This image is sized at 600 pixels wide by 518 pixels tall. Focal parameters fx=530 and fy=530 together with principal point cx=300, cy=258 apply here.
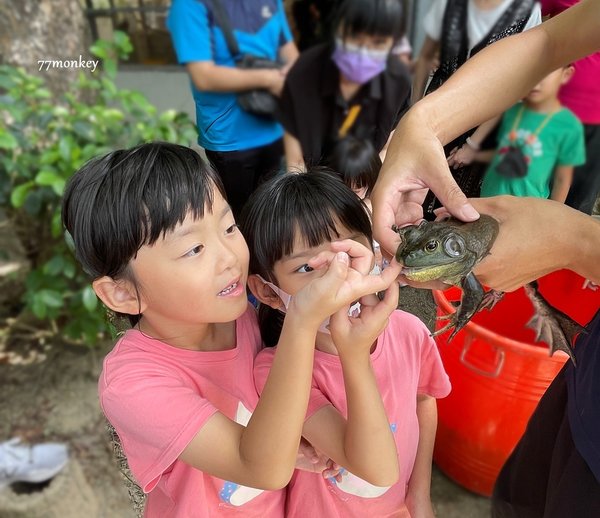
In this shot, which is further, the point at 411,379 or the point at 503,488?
the point at 503,488

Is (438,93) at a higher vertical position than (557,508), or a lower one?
higher

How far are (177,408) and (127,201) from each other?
38 cm

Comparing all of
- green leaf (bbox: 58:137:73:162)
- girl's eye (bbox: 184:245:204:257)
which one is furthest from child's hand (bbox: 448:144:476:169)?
green leaf (bbox: 58:137:73:162)

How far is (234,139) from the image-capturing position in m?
1.48

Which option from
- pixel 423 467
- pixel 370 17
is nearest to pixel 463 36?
pixel 370 17

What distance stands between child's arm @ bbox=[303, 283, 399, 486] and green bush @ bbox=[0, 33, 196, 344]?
54.6 inches

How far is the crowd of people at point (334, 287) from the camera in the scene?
35.3 inches

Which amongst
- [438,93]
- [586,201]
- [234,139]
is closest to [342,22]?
[234,139]

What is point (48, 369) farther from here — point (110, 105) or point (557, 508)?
point (557, 508)

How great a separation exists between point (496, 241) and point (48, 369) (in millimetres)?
2282

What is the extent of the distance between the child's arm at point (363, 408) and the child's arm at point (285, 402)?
0.06 meters

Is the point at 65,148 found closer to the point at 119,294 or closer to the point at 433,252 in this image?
the point at 119,294

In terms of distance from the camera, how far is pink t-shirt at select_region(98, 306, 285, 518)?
0.91 metres

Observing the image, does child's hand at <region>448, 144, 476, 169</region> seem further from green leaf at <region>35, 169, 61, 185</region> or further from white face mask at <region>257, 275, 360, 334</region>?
green leaf at <region>35, 169, 61, 185</region>
